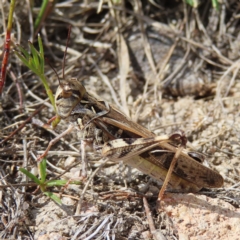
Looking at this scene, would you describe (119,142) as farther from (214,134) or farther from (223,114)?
(223,114)

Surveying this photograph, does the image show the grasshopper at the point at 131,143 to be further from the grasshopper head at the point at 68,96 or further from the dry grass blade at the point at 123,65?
the dry grass blade at the point at 123,65

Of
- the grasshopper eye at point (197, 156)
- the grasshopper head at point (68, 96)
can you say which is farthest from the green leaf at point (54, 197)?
the grasshopper eye at point (197, 156)

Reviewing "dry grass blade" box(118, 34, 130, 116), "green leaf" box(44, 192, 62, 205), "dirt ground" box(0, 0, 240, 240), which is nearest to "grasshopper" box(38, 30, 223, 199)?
"dirt ground" box(0, 0, 240, 240)

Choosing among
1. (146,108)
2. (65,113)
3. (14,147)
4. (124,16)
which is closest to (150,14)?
(124,16)

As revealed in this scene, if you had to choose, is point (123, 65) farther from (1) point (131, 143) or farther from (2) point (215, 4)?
(1) point (131, 143)

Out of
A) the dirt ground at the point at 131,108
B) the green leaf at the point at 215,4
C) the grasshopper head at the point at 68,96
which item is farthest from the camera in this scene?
the green leaf at the point at 215,4

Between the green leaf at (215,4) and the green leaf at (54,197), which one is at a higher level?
the green leaf at (215,4)

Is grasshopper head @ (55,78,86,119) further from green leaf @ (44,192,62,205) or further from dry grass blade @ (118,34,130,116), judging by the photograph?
dry grass blade @ (118,34,130,116)

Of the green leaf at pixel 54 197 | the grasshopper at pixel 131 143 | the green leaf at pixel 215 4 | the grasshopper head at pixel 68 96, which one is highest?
the green leaf at pixel 215 4
